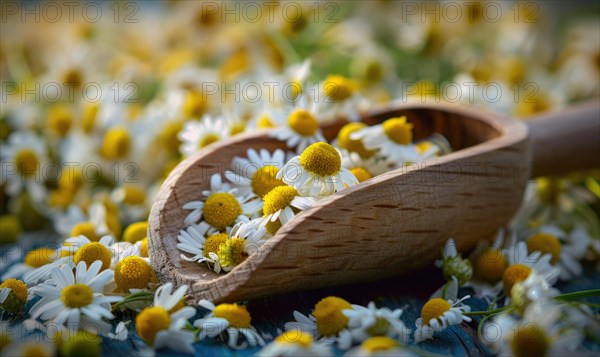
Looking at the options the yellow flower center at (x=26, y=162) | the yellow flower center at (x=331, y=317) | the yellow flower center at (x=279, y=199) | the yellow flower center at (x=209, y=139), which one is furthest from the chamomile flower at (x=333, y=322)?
the yellow flower center at (x=26, y=162)

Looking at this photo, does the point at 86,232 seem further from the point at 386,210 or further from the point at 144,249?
the point at 386,210

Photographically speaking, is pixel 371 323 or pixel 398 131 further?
pixel 398 131

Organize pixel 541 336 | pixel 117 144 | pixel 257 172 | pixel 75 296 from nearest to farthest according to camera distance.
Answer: pixel 541 336 < pixel 75 296 < pixel 257 172 < pixel 117 144

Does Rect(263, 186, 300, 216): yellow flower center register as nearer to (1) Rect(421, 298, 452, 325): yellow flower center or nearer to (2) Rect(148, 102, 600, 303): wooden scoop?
(2) Rect(148, 102, 600, 303): wooden scoop

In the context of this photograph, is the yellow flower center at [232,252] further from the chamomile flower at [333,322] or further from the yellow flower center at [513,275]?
the yellow flower center at [513,275]

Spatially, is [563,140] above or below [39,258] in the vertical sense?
above

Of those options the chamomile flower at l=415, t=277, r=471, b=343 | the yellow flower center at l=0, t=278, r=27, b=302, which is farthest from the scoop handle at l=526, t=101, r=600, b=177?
the yellow flower center at l=0, t=278, r=27, b=302

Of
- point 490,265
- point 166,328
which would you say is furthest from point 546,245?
point 166,328

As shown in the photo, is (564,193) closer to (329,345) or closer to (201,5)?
(329,345)
